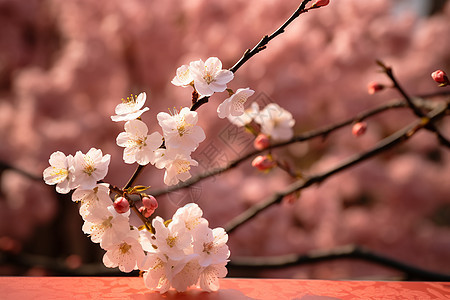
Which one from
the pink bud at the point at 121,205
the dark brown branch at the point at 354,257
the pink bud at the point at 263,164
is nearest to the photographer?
the pink bud at the point at 121,205

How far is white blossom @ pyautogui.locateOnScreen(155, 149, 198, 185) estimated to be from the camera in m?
0.33

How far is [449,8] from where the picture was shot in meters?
1.89

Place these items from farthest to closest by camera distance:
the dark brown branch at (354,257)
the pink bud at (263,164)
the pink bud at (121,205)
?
the dark brown branch at (354,257) < the pink bud at (263,164) < the pink bud at (121,205)

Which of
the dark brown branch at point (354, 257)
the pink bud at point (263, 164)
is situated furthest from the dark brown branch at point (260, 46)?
the dark brown branch at point (354, 257)

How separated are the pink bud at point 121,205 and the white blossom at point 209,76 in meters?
0.11

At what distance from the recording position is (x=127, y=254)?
0.35m

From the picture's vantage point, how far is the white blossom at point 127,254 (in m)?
0.34

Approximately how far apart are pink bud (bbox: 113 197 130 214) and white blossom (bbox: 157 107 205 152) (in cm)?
6

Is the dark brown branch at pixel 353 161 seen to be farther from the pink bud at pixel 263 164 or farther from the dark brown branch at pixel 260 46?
the dark brown branch at pixel 260 46

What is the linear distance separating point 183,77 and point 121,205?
12 centimetres

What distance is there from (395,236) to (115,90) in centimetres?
143

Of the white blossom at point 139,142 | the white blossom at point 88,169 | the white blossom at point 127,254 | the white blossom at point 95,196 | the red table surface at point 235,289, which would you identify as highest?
the white blossom at point 139,142

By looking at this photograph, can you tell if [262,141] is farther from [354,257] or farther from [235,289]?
[354,257]

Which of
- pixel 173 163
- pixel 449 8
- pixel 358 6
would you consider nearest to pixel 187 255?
pixel 173 163
